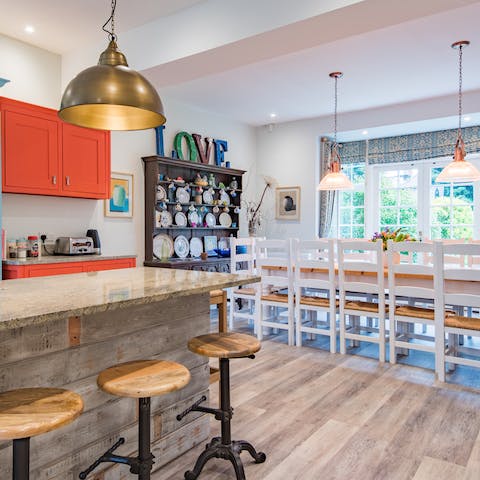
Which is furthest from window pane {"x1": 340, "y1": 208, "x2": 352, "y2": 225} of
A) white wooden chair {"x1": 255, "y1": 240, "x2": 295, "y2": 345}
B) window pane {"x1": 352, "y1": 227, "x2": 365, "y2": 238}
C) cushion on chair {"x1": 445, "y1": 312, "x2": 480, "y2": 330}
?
cushion on chair {"x1": 445, "y1": 312, "x2": 480, "y2": 330}

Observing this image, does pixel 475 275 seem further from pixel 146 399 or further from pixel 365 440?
pixel 146 399

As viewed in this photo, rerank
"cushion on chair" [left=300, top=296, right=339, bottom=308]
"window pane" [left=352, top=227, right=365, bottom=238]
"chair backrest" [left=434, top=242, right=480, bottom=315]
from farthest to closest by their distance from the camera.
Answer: "window pane" [left=352, top=227, right=365, bottom=238] → "cushion on chair" [left=300, top=296, right=339, bottom=308] → "chair backrest" [left=434, top=242, right=480, bottom=315]

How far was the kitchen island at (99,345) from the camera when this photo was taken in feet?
5.17

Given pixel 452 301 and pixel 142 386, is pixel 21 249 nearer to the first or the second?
pixel 142 386

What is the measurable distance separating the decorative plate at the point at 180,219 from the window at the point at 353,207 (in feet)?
8.84

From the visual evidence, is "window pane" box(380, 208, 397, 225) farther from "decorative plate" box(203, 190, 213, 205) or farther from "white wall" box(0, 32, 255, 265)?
"white wall" box(0, 32, 255, 265)

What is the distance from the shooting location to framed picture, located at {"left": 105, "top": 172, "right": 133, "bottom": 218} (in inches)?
199

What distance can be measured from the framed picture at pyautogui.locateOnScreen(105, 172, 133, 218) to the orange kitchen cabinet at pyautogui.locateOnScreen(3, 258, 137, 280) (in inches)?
31.0

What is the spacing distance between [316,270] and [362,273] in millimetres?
452

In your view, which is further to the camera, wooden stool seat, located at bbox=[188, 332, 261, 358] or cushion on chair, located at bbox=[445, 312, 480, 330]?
cushion on chair, located at bbox=[445, 312, 480, 330]

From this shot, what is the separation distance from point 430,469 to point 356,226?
5.21 metres

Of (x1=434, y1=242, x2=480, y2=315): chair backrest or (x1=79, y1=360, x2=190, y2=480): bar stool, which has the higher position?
(x1=434, y1=242, x2=480, y2=315): chair backrest

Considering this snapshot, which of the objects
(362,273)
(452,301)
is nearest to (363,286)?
(362,273)

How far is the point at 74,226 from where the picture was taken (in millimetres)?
4645
